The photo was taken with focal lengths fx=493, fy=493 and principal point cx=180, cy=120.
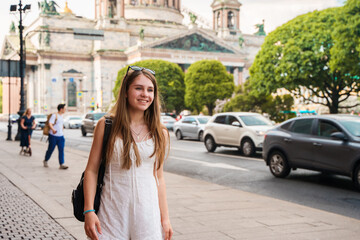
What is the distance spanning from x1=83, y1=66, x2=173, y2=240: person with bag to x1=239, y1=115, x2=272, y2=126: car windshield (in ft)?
49.1

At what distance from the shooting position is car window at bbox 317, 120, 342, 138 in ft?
34.6

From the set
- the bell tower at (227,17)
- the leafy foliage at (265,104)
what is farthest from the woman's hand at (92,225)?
the bell tower at (227,17)

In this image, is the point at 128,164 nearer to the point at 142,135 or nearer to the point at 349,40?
the point at 142,135

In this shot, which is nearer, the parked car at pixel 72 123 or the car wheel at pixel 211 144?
the car wheel at pixel 211 144

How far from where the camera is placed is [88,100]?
247 feet

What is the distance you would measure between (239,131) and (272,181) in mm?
6690

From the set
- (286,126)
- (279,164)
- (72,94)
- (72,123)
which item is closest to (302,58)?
(72,123)

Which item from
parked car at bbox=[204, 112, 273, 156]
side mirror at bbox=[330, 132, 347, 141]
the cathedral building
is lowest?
parked car at bbox=[204, 112, 273, 156]

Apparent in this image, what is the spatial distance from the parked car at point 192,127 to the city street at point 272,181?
368 inches


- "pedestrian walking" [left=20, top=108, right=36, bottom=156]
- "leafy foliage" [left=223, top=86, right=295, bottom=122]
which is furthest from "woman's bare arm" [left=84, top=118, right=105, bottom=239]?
"leafy foliage" [left=223, top=86, right=295, bottom=122]

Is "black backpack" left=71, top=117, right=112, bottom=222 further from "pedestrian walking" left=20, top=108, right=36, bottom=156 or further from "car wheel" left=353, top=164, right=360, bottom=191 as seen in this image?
"pedestrian walking" left=20, top=108, right=36, bottom=156

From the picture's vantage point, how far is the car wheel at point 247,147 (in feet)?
56.8

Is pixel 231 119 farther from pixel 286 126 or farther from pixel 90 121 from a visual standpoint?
pixel 90 121

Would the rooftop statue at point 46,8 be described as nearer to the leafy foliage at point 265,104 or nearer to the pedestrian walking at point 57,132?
the leafy foliage at point 265,104
